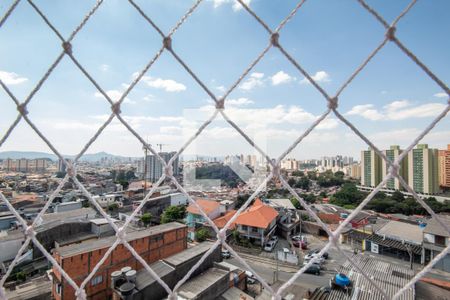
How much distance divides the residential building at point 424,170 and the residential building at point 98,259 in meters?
11.8

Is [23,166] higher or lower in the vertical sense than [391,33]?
lower

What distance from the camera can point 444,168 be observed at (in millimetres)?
13523

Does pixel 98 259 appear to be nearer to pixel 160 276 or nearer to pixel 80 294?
pixel 160 276

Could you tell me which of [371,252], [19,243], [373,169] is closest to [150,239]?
[19,243]

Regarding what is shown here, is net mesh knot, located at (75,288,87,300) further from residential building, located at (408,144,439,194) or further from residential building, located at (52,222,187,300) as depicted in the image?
residential building, located at (408,144,439,194)

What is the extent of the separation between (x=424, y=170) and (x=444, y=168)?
3.55 m

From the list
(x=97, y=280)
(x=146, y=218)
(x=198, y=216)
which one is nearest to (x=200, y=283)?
(x=97, y=280)

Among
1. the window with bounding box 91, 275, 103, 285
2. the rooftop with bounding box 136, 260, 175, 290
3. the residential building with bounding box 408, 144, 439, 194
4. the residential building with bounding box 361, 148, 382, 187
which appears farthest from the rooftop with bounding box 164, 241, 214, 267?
the residential building with bounding box 361, 148, 382, 187

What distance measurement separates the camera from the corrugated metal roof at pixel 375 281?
9.02ft

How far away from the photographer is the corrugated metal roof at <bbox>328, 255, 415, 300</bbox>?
2750 millimetres

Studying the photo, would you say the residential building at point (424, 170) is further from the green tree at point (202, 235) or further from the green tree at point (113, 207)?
the green tree at point (113, 207)

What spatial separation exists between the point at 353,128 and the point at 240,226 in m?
7.74

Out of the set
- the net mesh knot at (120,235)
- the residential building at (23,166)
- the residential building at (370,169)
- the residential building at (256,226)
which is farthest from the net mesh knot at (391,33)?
the residential building at (23,166)

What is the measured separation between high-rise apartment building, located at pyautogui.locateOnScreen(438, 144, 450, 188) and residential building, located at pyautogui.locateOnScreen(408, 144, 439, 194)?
1.71 metres
